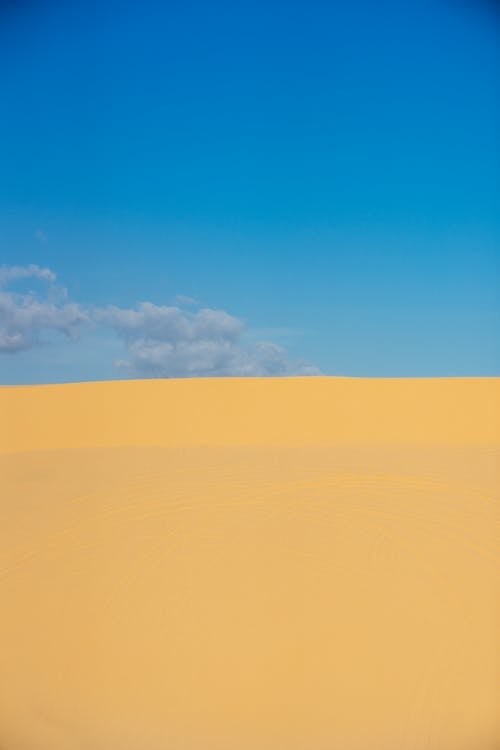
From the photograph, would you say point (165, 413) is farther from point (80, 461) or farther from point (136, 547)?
point (136, 547)

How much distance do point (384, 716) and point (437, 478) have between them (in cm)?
513

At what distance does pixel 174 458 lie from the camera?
9930mm

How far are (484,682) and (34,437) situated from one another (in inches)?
407

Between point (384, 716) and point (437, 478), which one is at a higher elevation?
point (437, 478)

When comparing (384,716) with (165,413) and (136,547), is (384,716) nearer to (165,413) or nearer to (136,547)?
(136,547)

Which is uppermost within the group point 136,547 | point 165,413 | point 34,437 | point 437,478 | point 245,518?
point 165,413

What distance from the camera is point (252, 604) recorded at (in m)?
4.00

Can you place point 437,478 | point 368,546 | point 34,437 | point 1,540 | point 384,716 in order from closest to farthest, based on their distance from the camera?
point 384,716 < point 368,546 < point 1,540 < point 437,478 < point 34,437

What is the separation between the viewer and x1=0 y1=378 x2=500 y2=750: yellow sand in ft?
9.35

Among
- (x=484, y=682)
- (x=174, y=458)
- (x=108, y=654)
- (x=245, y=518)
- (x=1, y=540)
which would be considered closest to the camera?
(x=484, y=682)

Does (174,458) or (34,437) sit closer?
(174,458)

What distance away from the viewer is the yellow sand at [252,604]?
285 centimetres

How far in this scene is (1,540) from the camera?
18.0ft

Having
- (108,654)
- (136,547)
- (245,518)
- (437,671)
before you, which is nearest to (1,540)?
(136,547)
